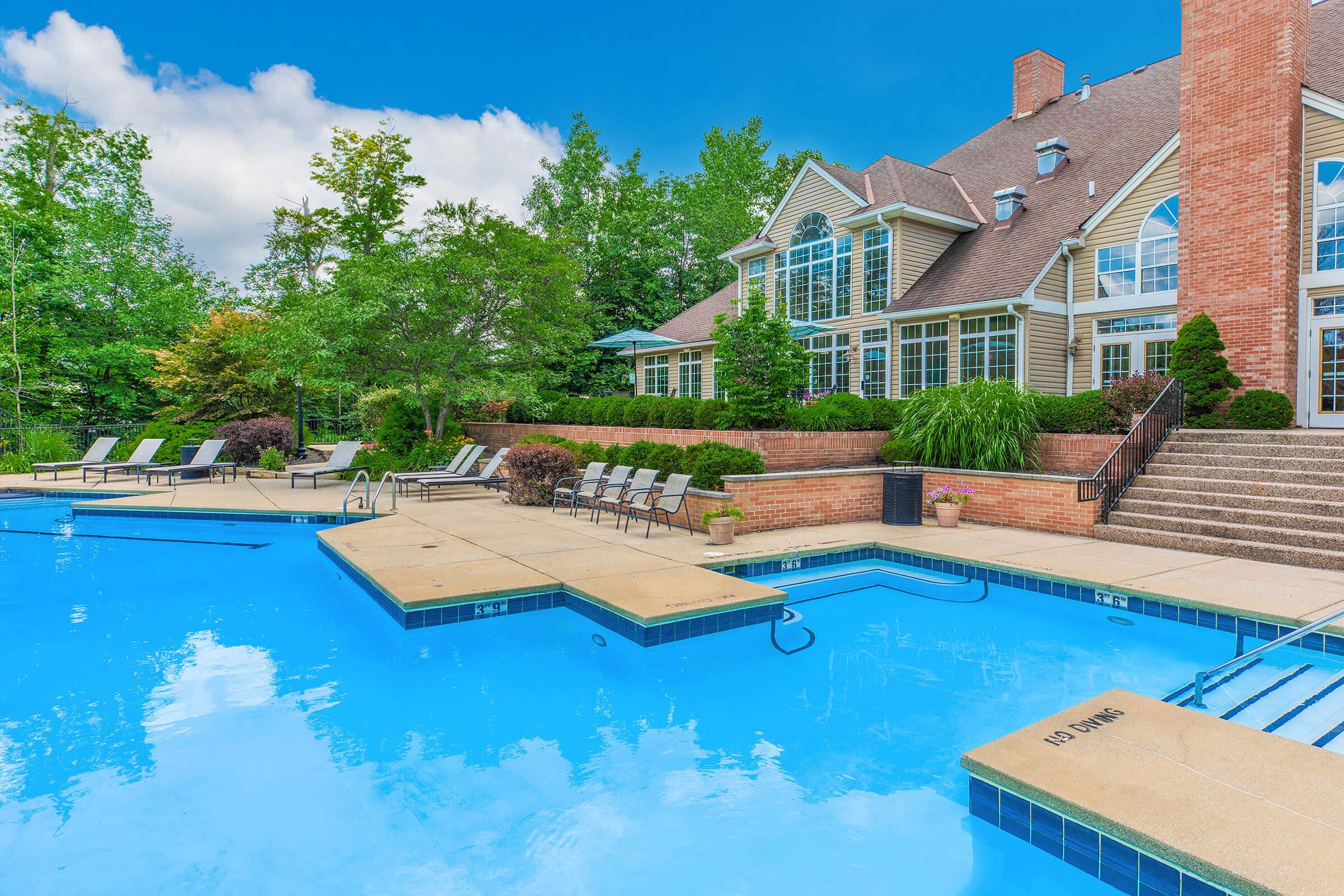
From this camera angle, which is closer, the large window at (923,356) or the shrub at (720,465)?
the shrub at (720,465)

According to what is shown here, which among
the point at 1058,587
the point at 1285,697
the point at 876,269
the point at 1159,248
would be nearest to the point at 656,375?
the point at 876,269

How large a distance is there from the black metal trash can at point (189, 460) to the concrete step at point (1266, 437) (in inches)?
763

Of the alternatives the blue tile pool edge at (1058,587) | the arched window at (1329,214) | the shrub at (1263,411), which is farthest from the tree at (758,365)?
the arched window at (1329,214)

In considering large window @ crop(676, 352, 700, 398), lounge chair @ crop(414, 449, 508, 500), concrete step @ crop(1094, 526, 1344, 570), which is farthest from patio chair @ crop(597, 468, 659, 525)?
large window @ crop(676, 352, 700, 398)

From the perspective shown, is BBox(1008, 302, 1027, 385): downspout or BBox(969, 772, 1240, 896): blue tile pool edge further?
BBox(1008, 302, 1027, 385): downspout

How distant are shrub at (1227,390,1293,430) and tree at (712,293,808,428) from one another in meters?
6.53

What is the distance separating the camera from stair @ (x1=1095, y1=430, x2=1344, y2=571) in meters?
7.69

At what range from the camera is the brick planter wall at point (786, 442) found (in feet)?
34.9

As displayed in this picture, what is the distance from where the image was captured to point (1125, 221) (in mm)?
14289

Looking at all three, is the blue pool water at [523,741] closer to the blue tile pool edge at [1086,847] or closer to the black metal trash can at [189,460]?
the blue tile pool edge at [1086,847]

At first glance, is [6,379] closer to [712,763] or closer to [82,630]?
[82,630]

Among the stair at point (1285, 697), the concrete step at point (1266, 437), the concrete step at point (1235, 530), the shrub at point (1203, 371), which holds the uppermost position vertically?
the shrub at point (1203, 371)

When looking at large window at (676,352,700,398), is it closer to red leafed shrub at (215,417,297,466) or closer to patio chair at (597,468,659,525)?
red leafed shrub at (215,417,297,466)

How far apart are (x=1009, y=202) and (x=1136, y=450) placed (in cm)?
948
